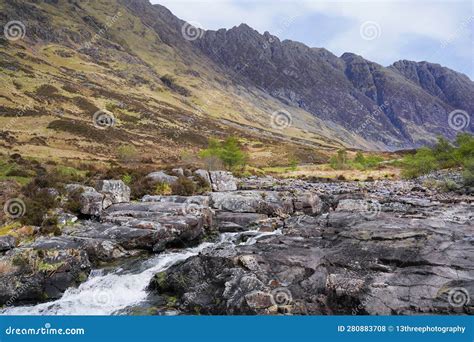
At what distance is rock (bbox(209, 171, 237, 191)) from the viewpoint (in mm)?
41031

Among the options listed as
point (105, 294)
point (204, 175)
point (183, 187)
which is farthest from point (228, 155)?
point (105, 294)

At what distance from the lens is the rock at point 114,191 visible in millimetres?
29172

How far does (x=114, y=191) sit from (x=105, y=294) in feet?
44.8

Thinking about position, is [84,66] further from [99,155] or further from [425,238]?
[425,238]

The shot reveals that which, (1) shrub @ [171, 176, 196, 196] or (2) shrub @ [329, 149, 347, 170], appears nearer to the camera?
(1) shrub @ [171, 176, 196, 196]

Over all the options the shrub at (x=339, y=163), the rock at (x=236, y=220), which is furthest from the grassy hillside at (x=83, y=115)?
the rock at (x=236, y=220)

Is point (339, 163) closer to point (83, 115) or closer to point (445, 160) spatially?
point (445, 160)

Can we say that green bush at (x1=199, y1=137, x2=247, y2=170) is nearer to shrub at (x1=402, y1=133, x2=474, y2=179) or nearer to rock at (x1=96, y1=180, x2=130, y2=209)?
shrub at (x1=402, y1=133, x2=474, y2=179)

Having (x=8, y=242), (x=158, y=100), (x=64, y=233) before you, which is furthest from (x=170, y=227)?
(x=158, y=100)

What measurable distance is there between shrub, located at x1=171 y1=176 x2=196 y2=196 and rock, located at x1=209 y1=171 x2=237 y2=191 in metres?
4.02

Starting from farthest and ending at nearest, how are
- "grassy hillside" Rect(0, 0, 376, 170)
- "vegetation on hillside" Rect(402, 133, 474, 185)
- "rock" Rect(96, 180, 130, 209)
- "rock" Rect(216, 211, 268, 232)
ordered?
"grassy hillside" Rect(0, 0, 376, 170) < "vegetation on hillside" Rect(402, 133, 474, 185) < "rock" Rect(96, 180, 130, 209) < "rock" Rect(216, 211, 268, 232)

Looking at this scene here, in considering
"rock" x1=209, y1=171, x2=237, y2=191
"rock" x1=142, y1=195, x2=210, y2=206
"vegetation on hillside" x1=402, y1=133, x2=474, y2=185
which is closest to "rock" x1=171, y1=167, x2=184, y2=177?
"rock" x1=209, y1=171, x2=237, y2=191

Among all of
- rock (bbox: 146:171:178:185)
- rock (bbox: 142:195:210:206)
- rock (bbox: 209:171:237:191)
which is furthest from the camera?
rock (bbox: 209:171:237:191)

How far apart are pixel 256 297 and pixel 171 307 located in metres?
3.87
